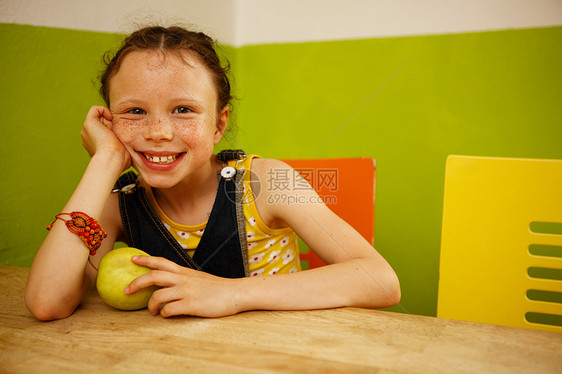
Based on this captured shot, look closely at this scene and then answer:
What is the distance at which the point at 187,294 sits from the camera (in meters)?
→ 0.69

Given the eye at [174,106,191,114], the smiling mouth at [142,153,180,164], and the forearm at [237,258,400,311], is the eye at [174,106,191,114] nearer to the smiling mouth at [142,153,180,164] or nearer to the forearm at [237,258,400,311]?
the smiling mouth at [142,153,180,164]

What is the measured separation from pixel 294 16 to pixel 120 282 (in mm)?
1450

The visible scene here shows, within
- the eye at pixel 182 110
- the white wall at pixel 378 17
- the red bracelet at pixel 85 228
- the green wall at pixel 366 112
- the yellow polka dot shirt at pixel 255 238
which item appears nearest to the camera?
the red bracelet at pixel 85 228

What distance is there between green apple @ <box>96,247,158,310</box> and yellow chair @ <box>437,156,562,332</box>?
61 centimetres

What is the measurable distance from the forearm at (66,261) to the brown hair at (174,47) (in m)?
0.23

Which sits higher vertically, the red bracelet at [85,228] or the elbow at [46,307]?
the red bracelet at [85,228]

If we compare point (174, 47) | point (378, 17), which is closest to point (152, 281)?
point (174, 47)

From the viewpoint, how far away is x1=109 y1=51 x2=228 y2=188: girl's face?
0.87 m

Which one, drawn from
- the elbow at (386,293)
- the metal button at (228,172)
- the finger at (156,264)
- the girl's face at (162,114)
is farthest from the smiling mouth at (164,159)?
the elbow at (386,293)

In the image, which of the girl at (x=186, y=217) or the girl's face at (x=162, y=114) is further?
the girl's face at (x=162, y=114)

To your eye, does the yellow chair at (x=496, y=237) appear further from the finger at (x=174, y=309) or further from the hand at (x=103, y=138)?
the hand at (x=103, y=138)

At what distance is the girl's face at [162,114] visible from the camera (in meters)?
0.87

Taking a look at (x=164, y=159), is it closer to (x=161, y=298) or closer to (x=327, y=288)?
Result: (x=161, y=298)

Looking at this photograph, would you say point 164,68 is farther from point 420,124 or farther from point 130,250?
point 420,124
